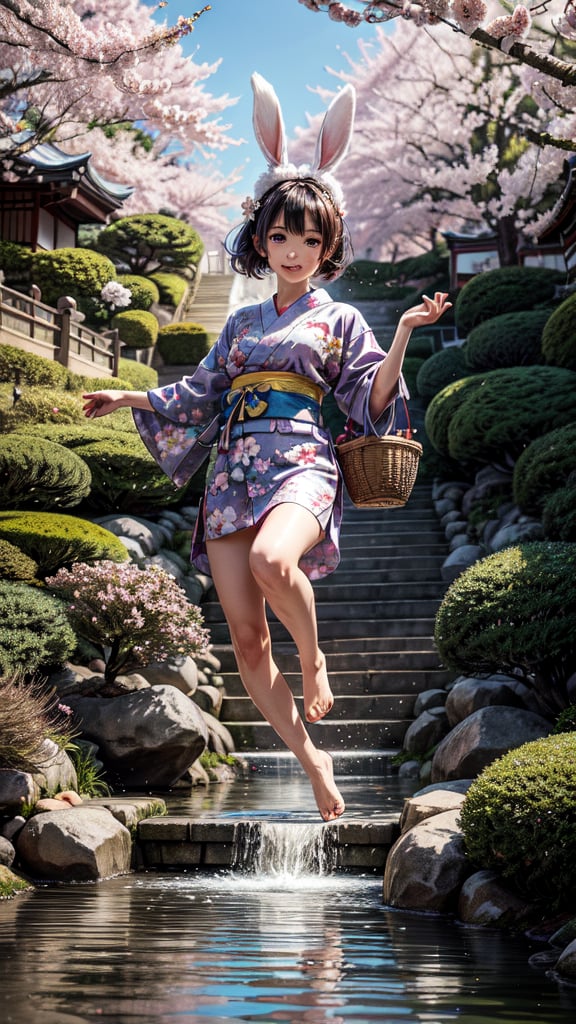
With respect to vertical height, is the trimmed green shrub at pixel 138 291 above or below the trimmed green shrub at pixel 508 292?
above

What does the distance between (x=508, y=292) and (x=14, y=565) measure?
36.9ft

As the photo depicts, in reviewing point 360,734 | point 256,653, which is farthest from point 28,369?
point 256,653

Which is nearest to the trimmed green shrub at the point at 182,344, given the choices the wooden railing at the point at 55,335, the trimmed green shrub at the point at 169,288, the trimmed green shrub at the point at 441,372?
the trimmed green shrub at the point at 169,288

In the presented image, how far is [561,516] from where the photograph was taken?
9.80 metres

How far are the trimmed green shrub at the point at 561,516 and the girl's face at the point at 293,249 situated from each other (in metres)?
6.19

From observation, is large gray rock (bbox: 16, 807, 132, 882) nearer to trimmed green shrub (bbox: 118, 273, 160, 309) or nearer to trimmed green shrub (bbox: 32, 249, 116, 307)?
trimmed green shrub (bbox: 32, 249, 116, 307)

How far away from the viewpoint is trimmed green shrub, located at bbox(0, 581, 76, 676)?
8633 mm

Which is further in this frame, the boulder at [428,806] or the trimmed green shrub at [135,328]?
the trimmed green shrub at [135,328]

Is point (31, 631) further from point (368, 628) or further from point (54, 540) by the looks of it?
point (368, 628)

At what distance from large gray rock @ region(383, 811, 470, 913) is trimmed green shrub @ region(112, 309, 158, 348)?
732 inches

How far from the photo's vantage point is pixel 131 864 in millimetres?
7191

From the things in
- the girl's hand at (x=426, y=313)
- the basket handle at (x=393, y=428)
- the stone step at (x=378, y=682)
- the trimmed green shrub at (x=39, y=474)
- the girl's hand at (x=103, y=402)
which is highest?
the trimmed green shrub at (x=39, y=474)

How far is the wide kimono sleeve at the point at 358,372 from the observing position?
12.2 feet

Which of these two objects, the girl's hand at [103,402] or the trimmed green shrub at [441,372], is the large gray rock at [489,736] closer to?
the girl's hand at [103,402]
